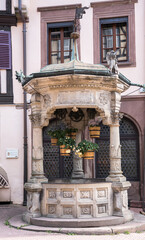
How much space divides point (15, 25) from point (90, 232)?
7423 mm

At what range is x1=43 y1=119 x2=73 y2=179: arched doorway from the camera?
1136cm

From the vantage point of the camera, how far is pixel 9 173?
1144cm

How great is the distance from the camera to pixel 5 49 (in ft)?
38.8

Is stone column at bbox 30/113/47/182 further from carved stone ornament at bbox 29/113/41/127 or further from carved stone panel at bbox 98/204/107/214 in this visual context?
carved stone panel at bbox 98/204/107/214

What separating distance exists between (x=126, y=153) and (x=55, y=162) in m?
2.20

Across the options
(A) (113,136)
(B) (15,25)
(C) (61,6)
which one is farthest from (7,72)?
(A) (113,136)

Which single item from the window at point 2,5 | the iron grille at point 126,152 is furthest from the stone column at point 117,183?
the window at point 2,5

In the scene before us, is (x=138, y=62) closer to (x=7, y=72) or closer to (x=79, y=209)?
(x=7, y=72)

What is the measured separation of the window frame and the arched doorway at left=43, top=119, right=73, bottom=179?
2700 millimetres

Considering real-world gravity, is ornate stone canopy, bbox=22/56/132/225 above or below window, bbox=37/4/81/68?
below

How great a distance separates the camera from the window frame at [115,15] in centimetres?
1126

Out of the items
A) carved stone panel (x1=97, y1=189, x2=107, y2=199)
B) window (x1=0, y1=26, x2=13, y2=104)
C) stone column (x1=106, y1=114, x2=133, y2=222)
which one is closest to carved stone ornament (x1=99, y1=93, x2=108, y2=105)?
stone column (x1=106, y1=114, x2=133, y2=222)

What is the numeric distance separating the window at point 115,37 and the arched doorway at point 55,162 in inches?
109

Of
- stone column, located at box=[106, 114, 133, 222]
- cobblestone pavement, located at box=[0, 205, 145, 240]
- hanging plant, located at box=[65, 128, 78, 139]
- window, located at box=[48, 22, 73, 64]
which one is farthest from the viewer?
window, located at box=[48, 22, 73, 64]
